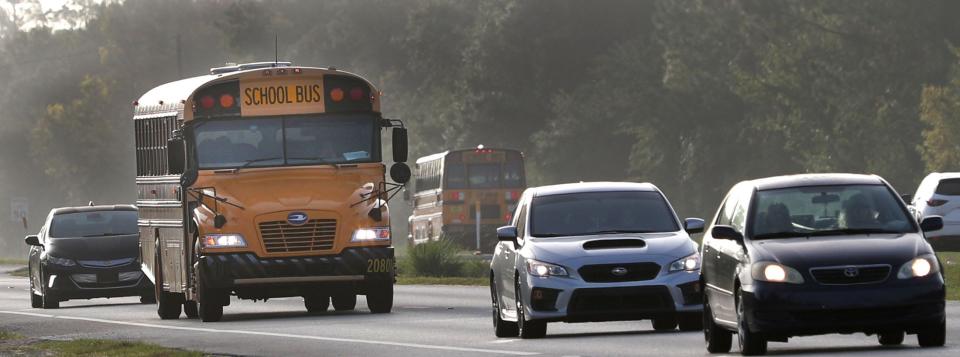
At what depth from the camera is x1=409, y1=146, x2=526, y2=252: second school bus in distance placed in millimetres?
60625

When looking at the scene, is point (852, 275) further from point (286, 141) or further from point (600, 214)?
point (286, 141)

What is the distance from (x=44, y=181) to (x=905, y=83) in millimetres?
74728

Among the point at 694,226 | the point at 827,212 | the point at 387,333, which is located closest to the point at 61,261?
the point at 387,333

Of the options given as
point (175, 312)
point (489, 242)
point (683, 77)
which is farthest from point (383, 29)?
point (175, 312)

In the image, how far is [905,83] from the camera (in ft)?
204

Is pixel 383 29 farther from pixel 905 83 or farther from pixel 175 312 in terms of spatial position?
pixel 175 312

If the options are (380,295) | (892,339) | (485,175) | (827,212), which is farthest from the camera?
(485,175)

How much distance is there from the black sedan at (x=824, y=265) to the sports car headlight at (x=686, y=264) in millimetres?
2440

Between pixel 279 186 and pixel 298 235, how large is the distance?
622mm

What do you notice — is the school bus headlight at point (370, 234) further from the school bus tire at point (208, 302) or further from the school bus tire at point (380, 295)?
the school bus tire at point (208, 302)

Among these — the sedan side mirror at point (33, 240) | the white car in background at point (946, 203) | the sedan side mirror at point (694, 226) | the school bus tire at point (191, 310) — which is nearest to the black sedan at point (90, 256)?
the sedan side mirror at point (33, 240)

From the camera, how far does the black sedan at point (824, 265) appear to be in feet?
52.3

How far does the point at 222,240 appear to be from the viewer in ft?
85.1

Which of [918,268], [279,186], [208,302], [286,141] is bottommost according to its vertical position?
[208,302]
